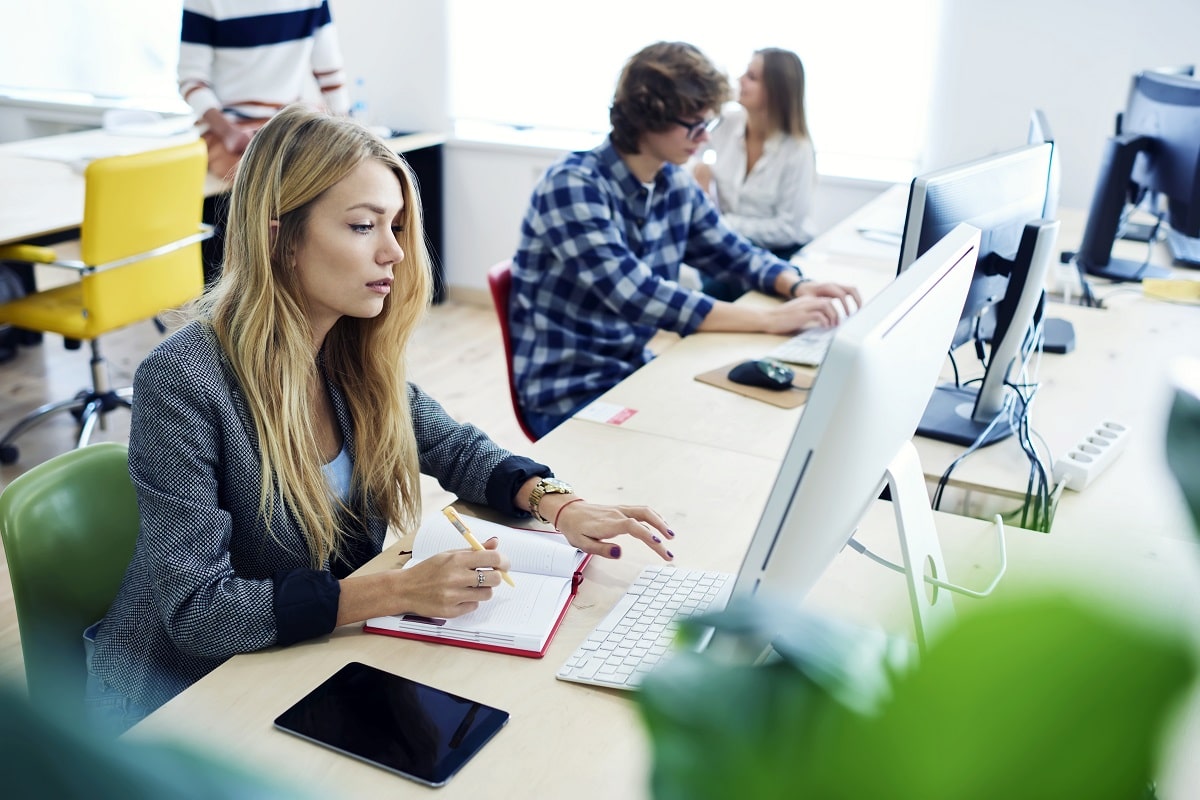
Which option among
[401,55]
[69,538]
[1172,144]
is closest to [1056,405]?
[1172,144]

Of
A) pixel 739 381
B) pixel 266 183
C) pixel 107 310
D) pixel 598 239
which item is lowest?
pixel 107 310

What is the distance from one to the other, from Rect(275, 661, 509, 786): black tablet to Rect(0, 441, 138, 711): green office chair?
0.41m

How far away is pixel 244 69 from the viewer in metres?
3.89

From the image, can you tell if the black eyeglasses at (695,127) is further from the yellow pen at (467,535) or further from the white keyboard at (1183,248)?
the white keyboard at (1183,248)

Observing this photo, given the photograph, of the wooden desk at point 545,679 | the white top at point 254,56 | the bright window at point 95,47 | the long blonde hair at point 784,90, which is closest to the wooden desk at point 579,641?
the wooden desk at point 545,679

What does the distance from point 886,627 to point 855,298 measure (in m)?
2.24

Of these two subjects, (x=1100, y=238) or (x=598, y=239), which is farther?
(x=1100, y=238)

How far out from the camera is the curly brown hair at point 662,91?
2.33 meters

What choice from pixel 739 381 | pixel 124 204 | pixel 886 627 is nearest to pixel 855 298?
pixel 739 381

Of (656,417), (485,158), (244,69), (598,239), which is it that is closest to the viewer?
(656,417)

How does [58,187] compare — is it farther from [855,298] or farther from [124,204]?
[855,298]

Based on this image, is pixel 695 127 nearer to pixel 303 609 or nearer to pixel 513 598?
pixel 513 598

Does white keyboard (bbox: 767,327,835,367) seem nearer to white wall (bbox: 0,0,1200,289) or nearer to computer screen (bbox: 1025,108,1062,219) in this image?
Answer: computer screen (bbox: 1025,108,1062,219)

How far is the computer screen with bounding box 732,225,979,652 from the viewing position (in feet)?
2.52
